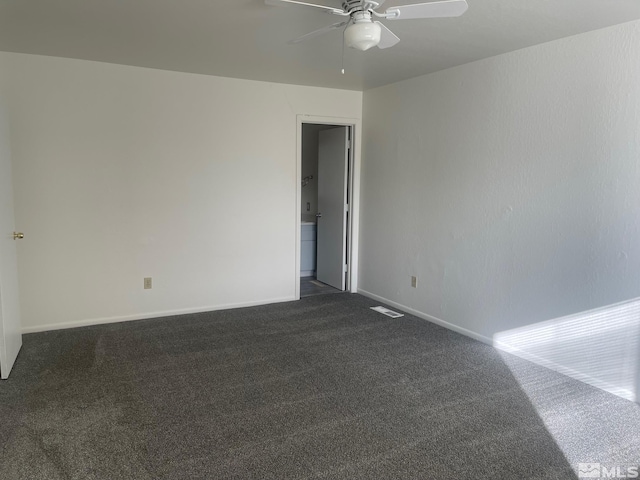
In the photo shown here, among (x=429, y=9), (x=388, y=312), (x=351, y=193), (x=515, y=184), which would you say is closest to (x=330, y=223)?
(x=351, y=193)

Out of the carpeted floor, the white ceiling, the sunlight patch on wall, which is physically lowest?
the carpeted floor

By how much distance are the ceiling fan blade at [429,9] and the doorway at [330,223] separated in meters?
3.17

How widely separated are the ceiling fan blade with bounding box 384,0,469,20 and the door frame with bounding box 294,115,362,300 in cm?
286

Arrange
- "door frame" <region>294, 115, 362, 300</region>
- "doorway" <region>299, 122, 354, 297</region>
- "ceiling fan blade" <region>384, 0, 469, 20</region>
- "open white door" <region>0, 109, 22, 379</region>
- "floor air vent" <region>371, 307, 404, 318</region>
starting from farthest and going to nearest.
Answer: "doorway" <region>299, 122, 354, 297</region>, "door frame" <region>294, 115, 362, 300</region>, "floor air vent" <region>371, 307, 404, 318</region>, "open white door" <region>0, 109, 22, 379</region>, "ceiling fan blade" <region>384, 0, 469, 20</region>

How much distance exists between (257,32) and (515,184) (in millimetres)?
2226

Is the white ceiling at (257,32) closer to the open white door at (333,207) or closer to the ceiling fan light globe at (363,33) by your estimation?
the ceiling fan light globe at (363,33)

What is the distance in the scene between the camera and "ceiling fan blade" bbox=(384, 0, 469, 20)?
206 cm

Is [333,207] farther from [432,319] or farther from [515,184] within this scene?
[515,184]

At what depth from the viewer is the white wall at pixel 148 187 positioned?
154 inches

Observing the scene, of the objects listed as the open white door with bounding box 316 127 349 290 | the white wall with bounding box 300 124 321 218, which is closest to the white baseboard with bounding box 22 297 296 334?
the open white door with bounding box 316 127 349 290

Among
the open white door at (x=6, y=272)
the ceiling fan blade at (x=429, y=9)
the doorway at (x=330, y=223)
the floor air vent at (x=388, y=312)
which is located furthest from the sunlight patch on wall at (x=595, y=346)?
the open white door at (x=6, y=272)

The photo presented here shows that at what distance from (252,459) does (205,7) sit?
8.10 ft

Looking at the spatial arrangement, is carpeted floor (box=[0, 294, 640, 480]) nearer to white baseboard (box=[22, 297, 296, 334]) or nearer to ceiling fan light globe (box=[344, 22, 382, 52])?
white baseboard (box=[22, 297, 296, 334])

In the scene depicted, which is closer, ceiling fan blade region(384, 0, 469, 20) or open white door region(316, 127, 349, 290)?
ceiling fan blade region(384, 0, 469, 20)
